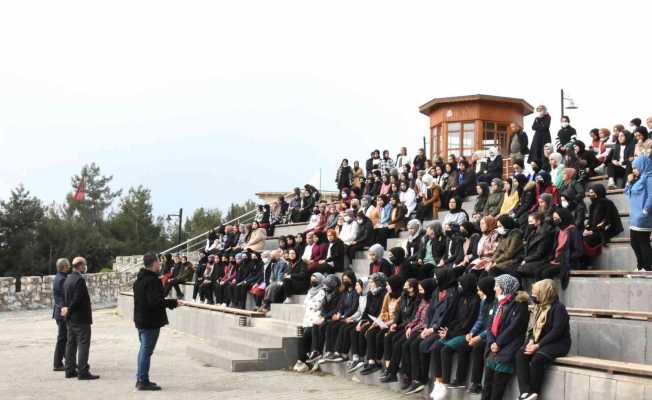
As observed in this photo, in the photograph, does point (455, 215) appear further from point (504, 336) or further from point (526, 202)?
point (504, 336)

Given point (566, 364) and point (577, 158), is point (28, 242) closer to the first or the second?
point (577, 158)

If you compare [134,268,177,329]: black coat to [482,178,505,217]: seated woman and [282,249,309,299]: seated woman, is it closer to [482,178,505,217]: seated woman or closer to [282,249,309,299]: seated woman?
[282,249,309,299]: seated woman

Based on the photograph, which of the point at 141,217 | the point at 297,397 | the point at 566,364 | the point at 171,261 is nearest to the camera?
the point at 566,364

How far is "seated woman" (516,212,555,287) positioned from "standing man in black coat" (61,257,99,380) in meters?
5.87

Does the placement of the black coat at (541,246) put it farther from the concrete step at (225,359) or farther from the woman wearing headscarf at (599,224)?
the concrete step at (225,359)

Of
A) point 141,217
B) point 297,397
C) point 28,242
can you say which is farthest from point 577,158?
point 141,217

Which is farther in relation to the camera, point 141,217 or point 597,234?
point 141,217

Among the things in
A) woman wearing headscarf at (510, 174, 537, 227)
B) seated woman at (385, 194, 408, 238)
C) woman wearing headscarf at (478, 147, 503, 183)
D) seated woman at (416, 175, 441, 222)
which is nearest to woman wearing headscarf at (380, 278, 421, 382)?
woman wearing headscarf at (510, 174, 537, 227)

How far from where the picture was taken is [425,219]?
630 inches

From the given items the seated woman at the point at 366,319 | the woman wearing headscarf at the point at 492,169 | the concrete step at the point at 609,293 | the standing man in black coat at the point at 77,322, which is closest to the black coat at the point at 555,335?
the concrete step at the point at 609,293

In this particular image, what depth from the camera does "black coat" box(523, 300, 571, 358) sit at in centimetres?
714

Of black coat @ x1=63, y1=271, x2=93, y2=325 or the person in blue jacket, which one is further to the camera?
black coat @ x1=63, y1=271, x2=93, y2=325

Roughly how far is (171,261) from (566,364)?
17.1 metres

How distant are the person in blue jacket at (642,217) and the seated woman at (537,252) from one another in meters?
1.00
